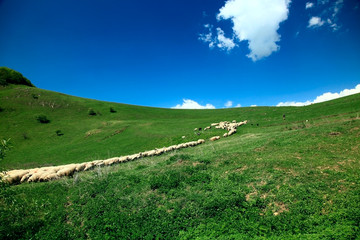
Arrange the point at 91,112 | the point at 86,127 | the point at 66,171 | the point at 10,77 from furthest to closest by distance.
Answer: the point at 10,77, the point at 91,112, the point at 86,127, the point at 66,171

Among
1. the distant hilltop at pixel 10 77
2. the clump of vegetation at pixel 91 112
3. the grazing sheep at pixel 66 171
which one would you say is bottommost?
the grazing sheep at pixel 66 171

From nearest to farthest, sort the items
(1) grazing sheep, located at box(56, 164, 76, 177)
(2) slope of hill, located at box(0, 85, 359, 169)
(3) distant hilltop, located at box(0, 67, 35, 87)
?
(1) grazing sheep, located at box(56, 164, 76, 177) → (2) slope of hill, located at box(0, 85, 359, 169) → (3) distant hilltop, located at box(0, 67, 35, 87)

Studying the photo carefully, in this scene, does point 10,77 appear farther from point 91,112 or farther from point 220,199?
point 220,199

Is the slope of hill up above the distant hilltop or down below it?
below

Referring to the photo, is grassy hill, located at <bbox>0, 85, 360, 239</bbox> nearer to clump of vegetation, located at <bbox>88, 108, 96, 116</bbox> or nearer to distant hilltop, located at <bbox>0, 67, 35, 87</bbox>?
clump of vegetation, located at <bbox>88, 108, 96, 116</bbox>

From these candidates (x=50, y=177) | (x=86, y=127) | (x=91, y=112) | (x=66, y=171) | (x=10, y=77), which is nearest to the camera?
(x=50, y=177)

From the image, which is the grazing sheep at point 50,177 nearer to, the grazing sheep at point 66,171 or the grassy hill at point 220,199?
the grazing sheep at point 66,171

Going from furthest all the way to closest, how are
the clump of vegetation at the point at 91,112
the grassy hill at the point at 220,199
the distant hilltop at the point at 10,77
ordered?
the distant hilltop at the point at 10,77 < the clump of vegetation at the point at 91,112 < the grassy hill at the point at 220,199

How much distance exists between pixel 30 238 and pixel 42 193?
4593 mm

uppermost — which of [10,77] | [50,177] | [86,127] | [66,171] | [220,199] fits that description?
[10,77]

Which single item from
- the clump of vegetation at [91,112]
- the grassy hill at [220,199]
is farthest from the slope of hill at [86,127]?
the grassy hill at [220,199]

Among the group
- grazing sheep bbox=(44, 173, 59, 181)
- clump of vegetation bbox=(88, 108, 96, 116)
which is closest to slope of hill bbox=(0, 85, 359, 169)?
clump of vegetation bbox=(88, 108, 96, 116)

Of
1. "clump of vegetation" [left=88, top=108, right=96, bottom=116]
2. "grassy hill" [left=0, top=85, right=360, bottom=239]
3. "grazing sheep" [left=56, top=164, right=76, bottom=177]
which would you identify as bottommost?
"grassy hill" [left=0, top=85, right=360, bottom=239]

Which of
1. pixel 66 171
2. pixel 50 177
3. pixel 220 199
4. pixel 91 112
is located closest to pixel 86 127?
pixel 91 112
